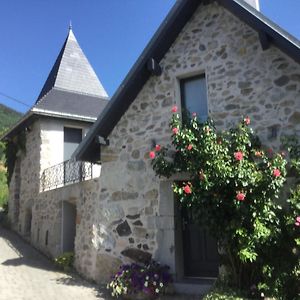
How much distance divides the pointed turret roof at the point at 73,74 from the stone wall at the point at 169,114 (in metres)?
6.68

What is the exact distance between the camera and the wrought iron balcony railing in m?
9.52

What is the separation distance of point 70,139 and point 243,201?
305 inches

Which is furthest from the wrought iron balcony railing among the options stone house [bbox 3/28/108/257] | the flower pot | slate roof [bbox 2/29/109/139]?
the flower pot

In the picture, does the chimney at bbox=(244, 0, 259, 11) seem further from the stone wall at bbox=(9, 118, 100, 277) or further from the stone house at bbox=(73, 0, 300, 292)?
the stone wall at bbox=(9, 118, 100, 277)

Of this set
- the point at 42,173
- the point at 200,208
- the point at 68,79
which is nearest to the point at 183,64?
the point at 200,208

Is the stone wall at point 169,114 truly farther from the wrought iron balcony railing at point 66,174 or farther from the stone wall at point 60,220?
the wrought iron balcony railing at point 66,174

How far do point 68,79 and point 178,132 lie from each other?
887cm

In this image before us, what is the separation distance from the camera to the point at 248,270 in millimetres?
6016

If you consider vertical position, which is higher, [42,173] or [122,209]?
[42,173]

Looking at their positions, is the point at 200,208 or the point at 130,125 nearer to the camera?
the point at 200,208

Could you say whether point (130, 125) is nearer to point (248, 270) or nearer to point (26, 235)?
point (248, 270)

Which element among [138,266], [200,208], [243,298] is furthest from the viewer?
[138,266]

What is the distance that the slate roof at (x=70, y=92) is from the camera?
12.1 meters

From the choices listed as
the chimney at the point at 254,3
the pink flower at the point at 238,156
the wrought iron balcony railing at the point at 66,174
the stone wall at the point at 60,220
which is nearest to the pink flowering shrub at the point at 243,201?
the pink flower at the point at 238,156
